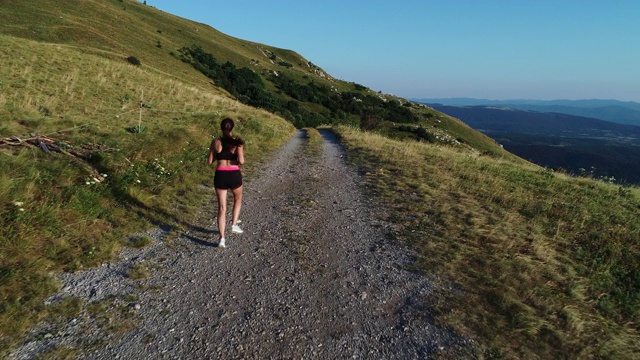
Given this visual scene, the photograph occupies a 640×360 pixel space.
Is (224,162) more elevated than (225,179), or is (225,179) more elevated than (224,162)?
(224,162)

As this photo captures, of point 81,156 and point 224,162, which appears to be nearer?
point 224,162

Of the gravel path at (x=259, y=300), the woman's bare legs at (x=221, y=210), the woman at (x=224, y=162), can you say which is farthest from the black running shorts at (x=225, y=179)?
the gravel path at (x=259, y=300)

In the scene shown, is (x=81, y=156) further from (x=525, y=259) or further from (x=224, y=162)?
(x=525, y=259)

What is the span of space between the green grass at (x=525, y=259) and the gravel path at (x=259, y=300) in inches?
24.5

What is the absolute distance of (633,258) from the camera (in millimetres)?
7723

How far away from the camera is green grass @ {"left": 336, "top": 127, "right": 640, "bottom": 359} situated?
5.00 metres

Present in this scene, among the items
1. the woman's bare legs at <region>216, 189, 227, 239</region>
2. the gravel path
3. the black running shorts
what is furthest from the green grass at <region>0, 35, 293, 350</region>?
the black running shorts

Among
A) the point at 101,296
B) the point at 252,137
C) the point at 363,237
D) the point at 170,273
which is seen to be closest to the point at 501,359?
the point at 363,237

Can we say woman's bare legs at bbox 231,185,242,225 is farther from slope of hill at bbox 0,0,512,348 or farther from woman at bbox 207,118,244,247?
slope of hill at bbox 0,0,512,348

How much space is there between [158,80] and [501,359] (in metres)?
32.3

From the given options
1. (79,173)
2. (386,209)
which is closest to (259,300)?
(386,209)

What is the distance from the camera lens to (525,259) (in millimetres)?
7051

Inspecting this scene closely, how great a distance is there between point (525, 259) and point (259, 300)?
16.6 feet

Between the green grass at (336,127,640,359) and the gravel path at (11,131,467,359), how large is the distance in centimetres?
62
